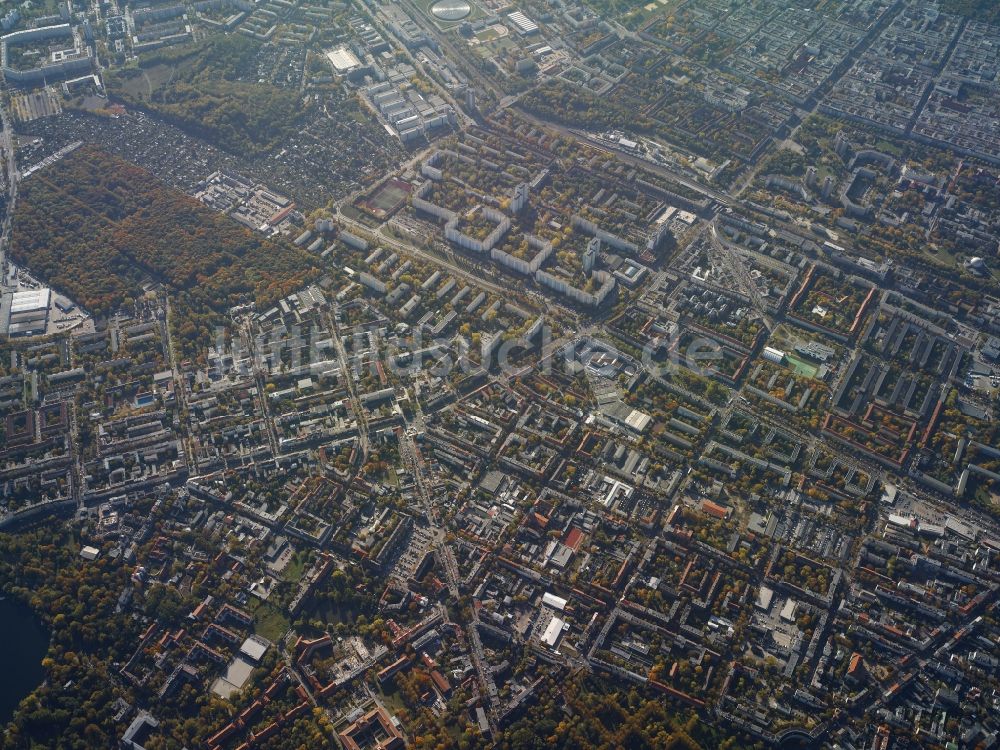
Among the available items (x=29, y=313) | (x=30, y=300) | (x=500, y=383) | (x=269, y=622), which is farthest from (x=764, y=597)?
(x=30, y=300)

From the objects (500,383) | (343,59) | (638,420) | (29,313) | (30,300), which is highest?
(343,59)

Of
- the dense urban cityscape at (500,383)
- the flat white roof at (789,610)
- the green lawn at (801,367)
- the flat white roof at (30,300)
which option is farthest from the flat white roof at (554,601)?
the flat white roof at (30,300)

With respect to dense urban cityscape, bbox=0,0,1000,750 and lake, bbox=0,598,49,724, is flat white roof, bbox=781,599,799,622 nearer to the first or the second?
dense urban cityscape, bbox=0,0,1000,750

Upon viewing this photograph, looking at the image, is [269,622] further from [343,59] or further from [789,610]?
[343,59]

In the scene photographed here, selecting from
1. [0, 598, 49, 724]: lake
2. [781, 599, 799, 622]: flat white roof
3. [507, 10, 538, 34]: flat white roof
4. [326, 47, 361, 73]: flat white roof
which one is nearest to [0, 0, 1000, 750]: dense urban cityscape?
[781, 599, 799, 622]: flat white roof

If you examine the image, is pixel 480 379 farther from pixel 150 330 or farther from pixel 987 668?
pixel 987 668

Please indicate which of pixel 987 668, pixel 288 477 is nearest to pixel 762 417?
pixel 987 668

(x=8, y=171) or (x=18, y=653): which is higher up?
(x=8, y=171)
